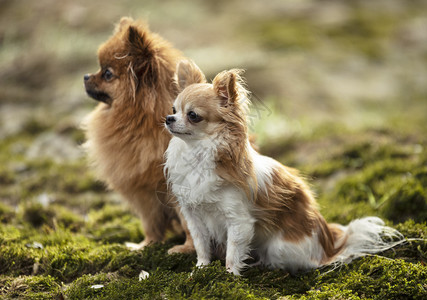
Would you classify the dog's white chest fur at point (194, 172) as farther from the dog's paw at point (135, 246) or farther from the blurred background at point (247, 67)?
the blurred background at point (247, 67)

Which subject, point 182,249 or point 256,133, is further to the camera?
point 256,133

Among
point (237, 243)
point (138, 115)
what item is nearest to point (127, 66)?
point (138, 115)

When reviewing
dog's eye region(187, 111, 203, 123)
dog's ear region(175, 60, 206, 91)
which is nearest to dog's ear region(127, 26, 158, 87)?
dog's ear region(175, 60, 206, 91)

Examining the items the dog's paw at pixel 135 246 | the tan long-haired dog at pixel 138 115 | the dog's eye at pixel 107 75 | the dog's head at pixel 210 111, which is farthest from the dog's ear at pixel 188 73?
the dog's paw at pixel 135 246

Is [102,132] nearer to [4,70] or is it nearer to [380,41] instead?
[4,70]

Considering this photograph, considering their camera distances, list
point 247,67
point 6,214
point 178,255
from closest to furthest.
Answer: point 178,255
point 6,214
point 247,67

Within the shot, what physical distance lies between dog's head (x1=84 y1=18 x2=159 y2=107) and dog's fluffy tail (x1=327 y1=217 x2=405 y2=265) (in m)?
2.02

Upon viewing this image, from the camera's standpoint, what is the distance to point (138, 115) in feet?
11.4

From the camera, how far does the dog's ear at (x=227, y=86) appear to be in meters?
2.66

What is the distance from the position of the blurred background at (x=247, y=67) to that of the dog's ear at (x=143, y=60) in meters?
1.08

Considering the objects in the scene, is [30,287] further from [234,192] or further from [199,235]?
[234,192]

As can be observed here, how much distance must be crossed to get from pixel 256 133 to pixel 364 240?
315 centimetres

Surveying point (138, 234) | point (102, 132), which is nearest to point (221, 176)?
point (102, 132)

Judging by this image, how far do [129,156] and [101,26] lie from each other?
8742 millimetres
